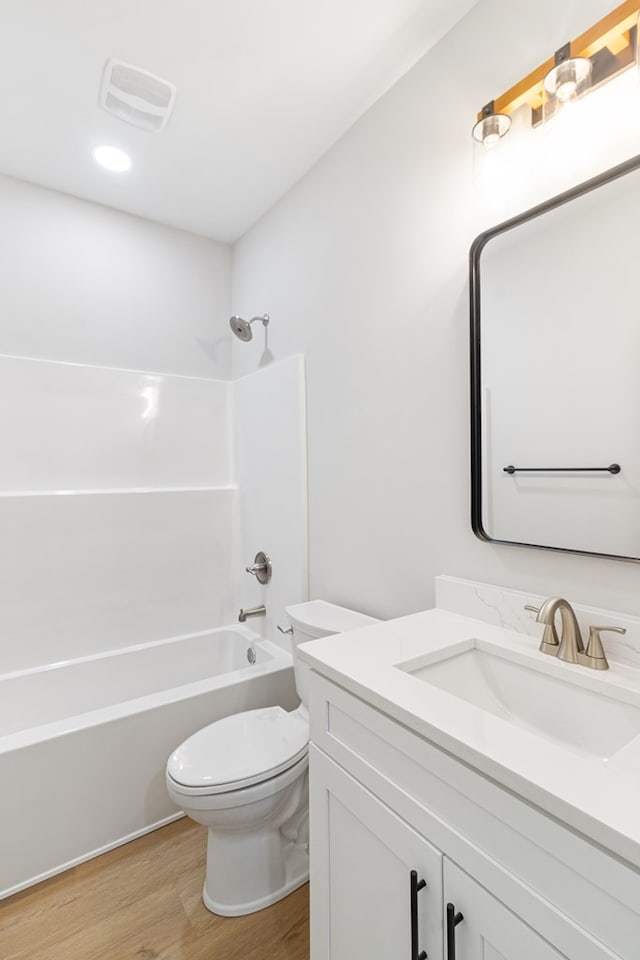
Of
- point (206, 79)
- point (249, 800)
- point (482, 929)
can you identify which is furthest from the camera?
point (206, 79)

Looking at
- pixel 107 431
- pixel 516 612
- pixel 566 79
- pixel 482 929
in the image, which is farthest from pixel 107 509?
pixel 566 79

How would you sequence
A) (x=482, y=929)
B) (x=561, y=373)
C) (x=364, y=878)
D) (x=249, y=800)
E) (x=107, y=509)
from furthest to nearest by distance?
1. (x=107, y=509)
2. (x=249, y=800)
3. (x=561, y=373)
4. (x=364, y=878)
5. (x=482, y=929)

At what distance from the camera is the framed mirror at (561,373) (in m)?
0.99

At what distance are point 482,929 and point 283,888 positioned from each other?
1108 millimetres

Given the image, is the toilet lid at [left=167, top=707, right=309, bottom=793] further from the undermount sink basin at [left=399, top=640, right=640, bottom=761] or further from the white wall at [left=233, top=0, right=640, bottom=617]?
the undermount sink basin at [left=399, top=640, right=640, bottom=761]

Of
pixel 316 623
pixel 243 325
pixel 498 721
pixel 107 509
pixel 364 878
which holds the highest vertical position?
pixel 243 325

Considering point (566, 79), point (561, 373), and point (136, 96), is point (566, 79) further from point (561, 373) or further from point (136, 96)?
point (136, 96)

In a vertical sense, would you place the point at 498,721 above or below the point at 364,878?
above

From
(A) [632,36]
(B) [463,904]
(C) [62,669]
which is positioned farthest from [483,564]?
(C) [62,669]

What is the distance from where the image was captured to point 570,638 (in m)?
0.99

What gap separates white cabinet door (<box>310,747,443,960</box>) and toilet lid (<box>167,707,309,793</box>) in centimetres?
39

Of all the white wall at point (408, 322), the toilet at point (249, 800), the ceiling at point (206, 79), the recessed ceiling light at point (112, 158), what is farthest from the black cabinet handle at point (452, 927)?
the recessed ceiling light at point (112, 158)

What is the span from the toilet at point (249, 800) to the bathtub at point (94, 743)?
32cm

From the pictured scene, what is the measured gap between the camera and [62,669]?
2.08 m
